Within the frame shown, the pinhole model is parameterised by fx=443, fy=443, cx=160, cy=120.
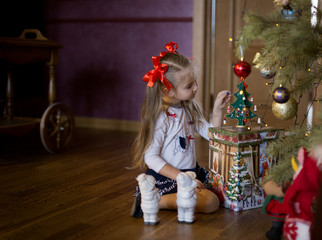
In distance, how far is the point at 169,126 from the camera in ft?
6.05

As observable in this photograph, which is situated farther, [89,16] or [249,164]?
[89,16]

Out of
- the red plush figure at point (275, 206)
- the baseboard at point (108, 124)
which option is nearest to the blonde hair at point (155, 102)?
the red plush figure at point (275, 206)

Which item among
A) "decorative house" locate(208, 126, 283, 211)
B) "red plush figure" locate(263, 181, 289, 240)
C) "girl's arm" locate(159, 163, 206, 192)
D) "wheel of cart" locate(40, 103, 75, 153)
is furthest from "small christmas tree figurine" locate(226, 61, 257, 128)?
"wheel of cart" locate(40, 103, 75, 153)

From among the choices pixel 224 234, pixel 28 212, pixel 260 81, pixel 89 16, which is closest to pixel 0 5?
pixel 89 16

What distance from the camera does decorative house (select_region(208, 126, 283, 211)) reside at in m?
1.71

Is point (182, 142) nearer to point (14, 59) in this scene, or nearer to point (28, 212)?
point (28, 212)

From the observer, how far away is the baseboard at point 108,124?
3.91 metres

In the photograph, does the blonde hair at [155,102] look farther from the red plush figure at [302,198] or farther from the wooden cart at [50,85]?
the wooden cart at [50,85]

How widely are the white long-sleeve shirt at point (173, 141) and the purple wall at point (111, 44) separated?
1.79 meters

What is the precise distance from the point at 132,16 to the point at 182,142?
85.7 inches

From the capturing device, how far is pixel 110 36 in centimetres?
389

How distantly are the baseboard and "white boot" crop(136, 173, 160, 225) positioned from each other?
229cm

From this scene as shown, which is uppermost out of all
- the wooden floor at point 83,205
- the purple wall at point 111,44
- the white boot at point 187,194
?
the purple wall at point 111,44

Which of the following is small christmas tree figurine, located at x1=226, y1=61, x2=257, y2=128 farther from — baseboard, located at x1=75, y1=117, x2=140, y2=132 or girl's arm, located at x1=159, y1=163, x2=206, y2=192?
baseboard, located at x1=75, y1=117, x2=140, y2=132
